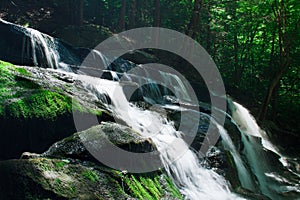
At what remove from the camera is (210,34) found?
72.7ft

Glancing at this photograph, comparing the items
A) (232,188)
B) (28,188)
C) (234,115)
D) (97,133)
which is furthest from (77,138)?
(234,115)

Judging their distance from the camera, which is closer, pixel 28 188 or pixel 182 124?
pixel 28 188

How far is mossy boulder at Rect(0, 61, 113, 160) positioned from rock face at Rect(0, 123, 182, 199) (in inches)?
30.0

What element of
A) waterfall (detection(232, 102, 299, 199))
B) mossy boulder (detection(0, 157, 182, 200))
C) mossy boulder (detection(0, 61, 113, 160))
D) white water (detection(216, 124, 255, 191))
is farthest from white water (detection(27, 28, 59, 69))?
mossy boulder (detection(0, 157, 182, 200))

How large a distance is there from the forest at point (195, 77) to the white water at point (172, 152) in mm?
149

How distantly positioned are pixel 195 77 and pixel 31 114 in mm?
14864

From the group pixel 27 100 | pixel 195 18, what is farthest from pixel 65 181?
pixel 195 18

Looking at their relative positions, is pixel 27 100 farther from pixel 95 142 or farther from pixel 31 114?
pixel 95 142

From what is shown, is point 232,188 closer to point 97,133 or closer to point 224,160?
point 224,160

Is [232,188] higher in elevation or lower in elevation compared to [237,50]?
lower

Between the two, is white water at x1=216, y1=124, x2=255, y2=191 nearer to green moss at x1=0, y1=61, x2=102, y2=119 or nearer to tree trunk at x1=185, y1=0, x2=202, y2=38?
green moss at x1=0, y1=61, x2=102, y2=119

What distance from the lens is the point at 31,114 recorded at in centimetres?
455

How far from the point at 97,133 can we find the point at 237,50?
18.1 meters

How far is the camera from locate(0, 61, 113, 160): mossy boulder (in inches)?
172
